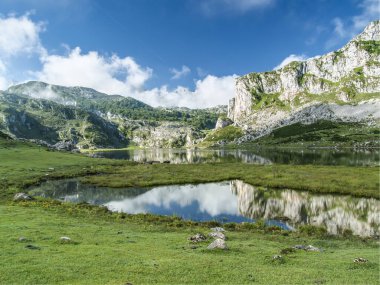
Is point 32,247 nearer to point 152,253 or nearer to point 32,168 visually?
point 152,253

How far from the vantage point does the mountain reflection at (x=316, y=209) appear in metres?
48.2

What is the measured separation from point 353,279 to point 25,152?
139193mm

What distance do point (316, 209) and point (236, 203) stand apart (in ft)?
52.9

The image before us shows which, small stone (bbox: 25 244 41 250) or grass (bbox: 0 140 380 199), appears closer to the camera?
small stone (bbox: 25 244 41 250)

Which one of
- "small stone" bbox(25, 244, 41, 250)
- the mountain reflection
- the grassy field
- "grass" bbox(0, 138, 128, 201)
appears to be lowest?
the mountain reflection

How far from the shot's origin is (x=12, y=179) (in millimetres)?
82812

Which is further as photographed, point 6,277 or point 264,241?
point 264,241

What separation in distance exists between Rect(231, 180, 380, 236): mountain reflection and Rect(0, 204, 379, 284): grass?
36.2 feet

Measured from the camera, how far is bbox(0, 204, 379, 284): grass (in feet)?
65.9

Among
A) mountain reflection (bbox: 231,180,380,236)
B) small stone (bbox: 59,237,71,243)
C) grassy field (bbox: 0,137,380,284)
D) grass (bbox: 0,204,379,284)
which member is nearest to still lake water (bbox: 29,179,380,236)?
mountain reflection (bbox: 231,180,380,236)

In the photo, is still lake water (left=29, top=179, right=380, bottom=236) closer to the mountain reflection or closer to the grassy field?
the mountain reflection

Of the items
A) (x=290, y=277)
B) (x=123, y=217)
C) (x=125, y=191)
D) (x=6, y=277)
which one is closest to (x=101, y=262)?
(x=6, y=277)

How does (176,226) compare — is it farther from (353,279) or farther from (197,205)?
(353,279)

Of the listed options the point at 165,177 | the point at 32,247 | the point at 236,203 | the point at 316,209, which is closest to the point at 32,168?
the point at 165,177
